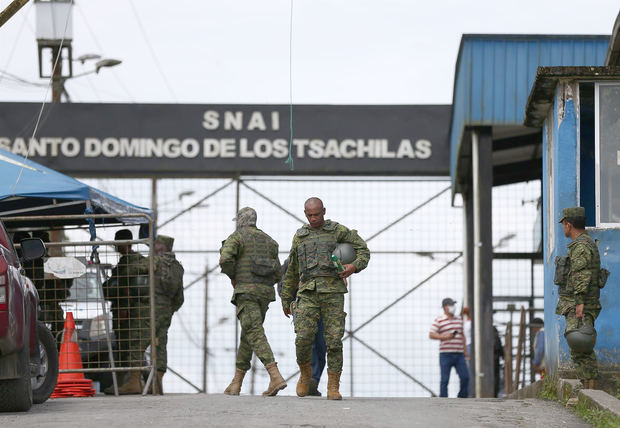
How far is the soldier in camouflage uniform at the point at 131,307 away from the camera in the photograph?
1391 centimetres

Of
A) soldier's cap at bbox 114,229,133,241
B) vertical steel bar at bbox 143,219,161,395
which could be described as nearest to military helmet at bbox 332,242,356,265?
vertical steel bar at bbox 143,219,161,395

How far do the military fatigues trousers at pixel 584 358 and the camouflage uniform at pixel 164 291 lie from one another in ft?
18.3

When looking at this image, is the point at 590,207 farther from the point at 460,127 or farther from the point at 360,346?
the point at 360,346

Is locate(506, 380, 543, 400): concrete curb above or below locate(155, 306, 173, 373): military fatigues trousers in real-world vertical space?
below

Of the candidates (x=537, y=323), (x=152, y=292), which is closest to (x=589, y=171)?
(x=152, y=292)

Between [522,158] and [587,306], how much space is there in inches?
429

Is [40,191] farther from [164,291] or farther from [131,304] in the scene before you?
[164,291]

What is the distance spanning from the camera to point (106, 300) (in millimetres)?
13930

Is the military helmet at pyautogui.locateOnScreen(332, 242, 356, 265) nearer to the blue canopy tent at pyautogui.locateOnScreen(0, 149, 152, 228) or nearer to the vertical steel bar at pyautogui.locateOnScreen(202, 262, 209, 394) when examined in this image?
the blue canopy tent at pyautogui.locateOnScreen(0, 149, 152, 228)

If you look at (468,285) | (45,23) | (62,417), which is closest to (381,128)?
(468,285)

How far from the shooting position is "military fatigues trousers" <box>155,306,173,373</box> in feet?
48.0

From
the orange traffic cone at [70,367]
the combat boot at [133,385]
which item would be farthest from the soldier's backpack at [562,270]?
the combat boot at [133,385]

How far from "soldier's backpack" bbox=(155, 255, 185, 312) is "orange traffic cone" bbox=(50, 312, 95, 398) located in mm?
1463

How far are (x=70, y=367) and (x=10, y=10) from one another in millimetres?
3668
